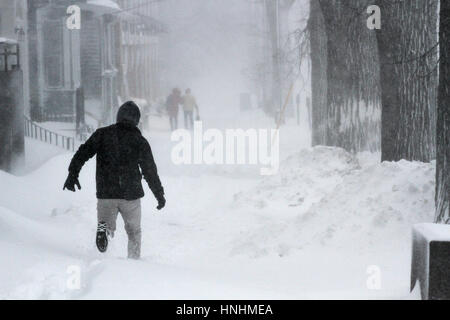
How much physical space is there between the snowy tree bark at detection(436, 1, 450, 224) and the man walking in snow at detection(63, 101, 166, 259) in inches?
116

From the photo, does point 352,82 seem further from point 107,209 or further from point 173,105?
point 173,105

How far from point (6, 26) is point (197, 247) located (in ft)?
55.7

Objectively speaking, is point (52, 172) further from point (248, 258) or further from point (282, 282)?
point (282, 282)

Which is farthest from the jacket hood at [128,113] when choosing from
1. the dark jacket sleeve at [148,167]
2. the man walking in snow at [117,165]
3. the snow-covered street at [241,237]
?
the snow-covered street at [241,237]

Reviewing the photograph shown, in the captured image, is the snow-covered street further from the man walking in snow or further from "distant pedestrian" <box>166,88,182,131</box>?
"distant pedestrian" <box>166,88,182,131</box>

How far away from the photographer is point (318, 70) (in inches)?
835

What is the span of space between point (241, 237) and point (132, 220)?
10.9 feet

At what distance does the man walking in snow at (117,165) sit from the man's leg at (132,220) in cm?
1

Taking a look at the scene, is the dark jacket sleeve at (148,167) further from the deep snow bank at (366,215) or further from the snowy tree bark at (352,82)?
the snowy tree bark at (352,82)

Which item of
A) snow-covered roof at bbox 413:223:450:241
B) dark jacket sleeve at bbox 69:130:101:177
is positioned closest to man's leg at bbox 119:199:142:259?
dark jacket sleeve at bbox 69:130:101:177

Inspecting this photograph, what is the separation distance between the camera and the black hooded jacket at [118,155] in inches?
334

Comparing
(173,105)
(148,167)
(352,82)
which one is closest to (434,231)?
(148,167)

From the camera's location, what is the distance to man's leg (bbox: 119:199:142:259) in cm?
863

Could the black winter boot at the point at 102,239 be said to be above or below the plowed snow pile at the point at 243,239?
above
